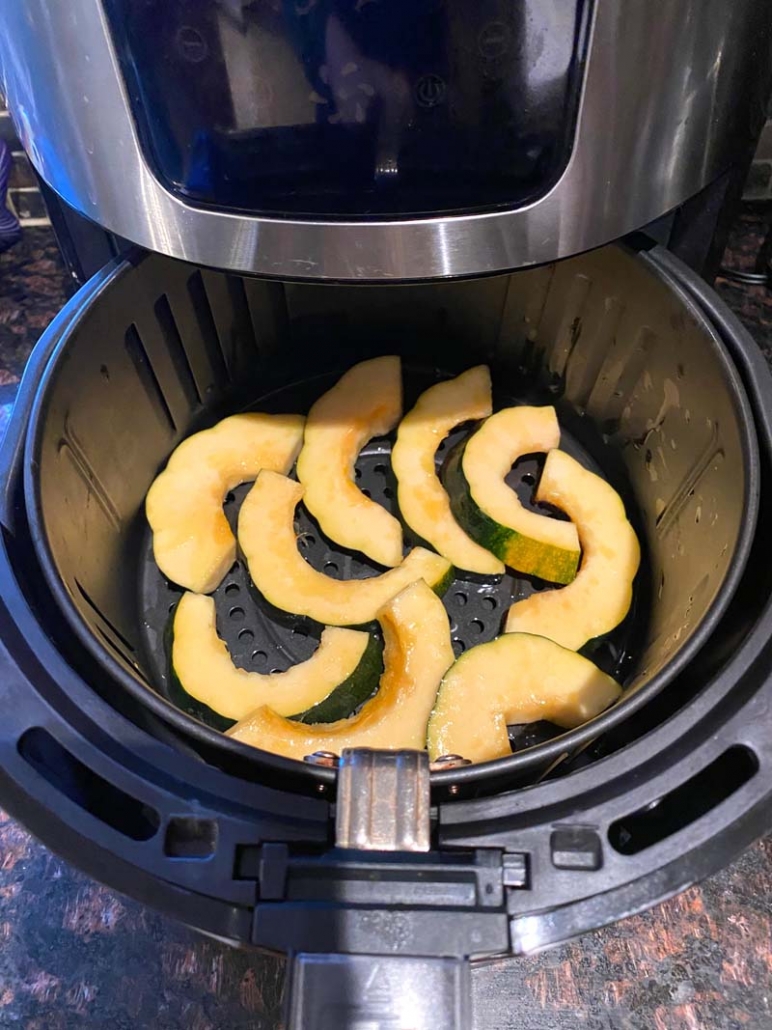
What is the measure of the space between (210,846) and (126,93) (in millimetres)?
392

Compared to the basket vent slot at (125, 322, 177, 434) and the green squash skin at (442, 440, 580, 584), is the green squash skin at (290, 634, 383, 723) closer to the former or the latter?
the green squash skin at (442, 440, 580, 584)

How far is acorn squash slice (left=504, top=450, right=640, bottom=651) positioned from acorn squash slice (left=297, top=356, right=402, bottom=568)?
0.13 meters

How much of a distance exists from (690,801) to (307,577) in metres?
0.35

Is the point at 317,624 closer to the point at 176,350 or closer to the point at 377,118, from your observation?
the point at 176,350

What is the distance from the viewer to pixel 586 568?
0.64 metres

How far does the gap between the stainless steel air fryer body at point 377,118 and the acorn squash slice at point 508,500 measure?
252 mm

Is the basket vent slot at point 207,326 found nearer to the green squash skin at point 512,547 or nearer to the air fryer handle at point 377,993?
the green squash skin at point 512,547

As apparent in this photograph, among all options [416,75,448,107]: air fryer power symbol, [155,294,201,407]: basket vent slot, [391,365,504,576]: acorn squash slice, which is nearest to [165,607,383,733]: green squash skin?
[391,365,504,576]: acorn squash slice

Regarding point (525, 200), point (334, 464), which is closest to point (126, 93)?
point (525, 200)

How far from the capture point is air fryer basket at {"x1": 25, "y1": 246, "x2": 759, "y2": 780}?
498 mm

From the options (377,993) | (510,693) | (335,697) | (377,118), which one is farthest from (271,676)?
(377,118)

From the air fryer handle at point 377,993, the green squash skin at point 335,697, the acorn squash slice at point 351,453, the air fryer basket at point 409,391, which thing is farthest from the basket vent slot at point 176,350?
the air fryer handle at point 377,993

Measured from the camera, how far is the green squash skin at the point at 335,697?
58 cm

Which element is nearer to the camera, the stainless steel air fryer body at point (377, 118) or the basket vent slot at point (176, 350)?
the stainless steel air fryer body at point (377, 118)
